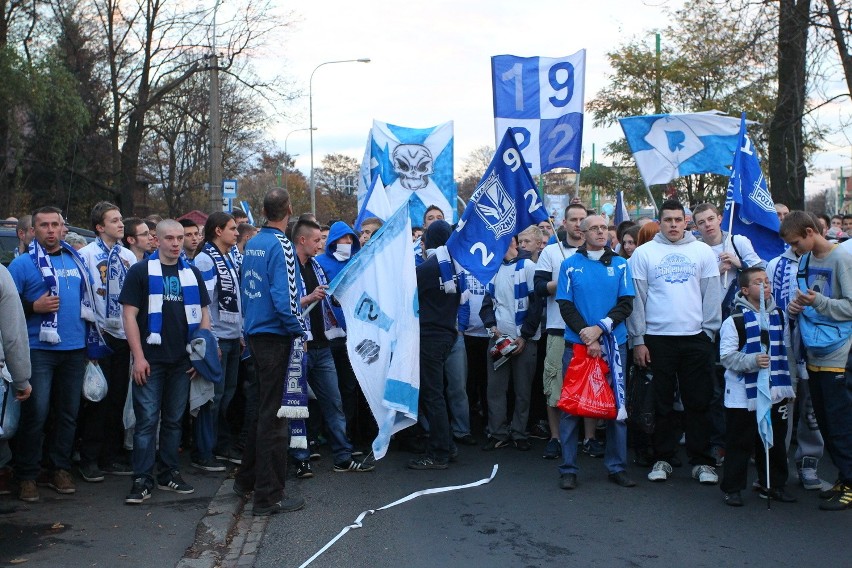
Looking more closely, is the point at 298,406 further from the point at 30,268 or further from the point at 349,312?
the point at 30,268

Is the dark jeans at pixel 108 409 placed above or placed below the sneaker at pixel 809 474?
above

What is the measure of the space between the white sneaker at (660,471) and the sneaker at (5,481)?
5076mm

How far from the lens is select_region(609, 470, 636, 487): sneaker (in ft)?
23.6

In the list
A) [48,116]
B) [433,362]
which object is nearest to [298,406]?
[433,362]

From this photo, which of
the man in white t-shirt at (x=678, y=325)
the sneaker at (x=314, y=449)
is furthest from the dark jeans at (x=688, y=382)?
the sneaker at (x=314, y=449)

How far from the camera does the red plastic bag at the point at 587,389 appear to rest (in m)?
7.04

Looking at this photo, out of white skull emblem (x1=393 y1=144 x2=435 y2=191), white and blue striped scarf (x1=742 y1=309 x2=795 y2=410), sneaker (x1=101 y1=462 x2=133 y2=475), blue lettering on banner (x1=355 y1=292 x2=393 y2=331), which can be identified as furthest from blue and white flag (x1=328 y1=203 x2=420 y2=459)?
white skull emblem (x1=393 y1=144 x2=435 y2=191)

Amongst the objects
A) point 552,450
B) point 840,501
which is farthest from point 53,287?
point 840,501

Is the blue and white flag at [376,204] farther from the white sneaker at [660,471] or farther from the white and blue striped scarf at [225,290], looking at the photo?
the white sneaker at [660,471]

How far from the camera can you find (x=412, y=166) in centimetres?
1359

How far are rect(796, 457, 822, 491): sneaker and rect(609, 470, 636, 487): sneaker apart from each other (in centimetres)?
131

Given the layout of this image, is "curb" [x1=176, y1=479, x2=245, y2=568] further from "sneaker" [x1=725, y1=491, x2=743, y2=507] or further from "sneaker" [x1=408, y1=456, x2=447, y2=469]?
"sneaker" [x1=725, y1=491, x2=743, y2=507]

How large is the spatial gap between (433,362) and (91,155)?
115ft

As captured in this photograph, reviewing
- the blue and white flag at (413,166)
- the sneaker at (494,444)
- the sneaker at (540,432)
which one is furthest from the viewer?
the blue and white flag at (413,166)
